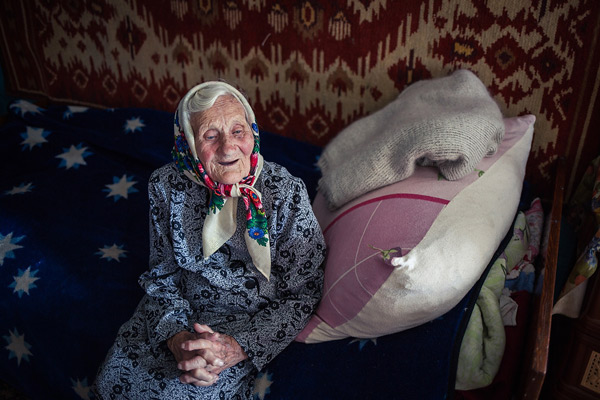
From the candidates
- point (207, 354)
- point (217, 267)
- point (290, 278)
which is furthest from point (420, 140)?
point (207, 354)

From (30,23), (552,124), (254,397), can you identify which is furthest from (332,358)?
(30,23)

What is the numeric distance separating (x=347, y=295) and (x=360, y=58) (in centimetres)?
98

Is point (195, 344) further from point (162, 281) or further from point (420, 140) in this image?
point (420, 140)

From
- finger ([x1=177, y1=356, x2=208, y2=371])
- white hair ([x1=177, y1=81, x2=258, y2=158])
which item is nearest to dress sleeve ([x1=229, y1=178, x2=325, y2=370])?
finger ([x1=177, y1=356, x2=208, y2=371])

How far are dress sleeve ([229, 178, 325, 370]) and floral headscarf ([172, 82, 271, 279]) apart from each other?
0.18ft

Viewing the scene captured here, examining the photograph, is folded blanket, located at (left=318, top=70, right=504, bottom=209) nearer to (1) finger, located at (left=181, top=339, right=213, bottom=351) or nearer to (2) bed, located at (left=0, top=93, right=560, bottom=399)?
(2) bed, located at (left=0, top=93, right=560, bottom=399)

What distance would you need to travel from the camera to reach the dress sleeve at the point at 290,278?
3.98 ft

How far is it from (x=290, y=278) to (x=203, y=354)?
28 cm

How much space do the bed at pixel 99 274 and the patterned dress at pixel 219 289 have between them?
0.33 ft

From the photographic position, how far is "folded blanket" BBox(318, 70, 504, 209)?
4.20 ft

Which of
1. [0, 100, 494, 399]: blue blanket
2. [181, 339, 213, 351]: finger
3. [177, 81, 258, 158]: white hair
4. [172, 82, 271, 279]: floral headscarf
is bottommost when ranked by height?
[0, 100, 494, 399]: blue blanket

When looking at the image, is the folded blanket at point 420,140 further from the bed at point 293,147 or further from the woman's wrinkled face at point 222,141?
the woman's wrinkled face at point 222,141

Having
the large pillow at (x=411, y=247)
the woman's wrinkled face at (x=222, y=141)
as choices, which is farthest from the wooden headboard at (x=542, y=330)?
the woman's wrinkled face at (x=222, y=141)

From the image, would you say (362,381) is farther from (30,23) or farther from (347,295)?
(30,23)
